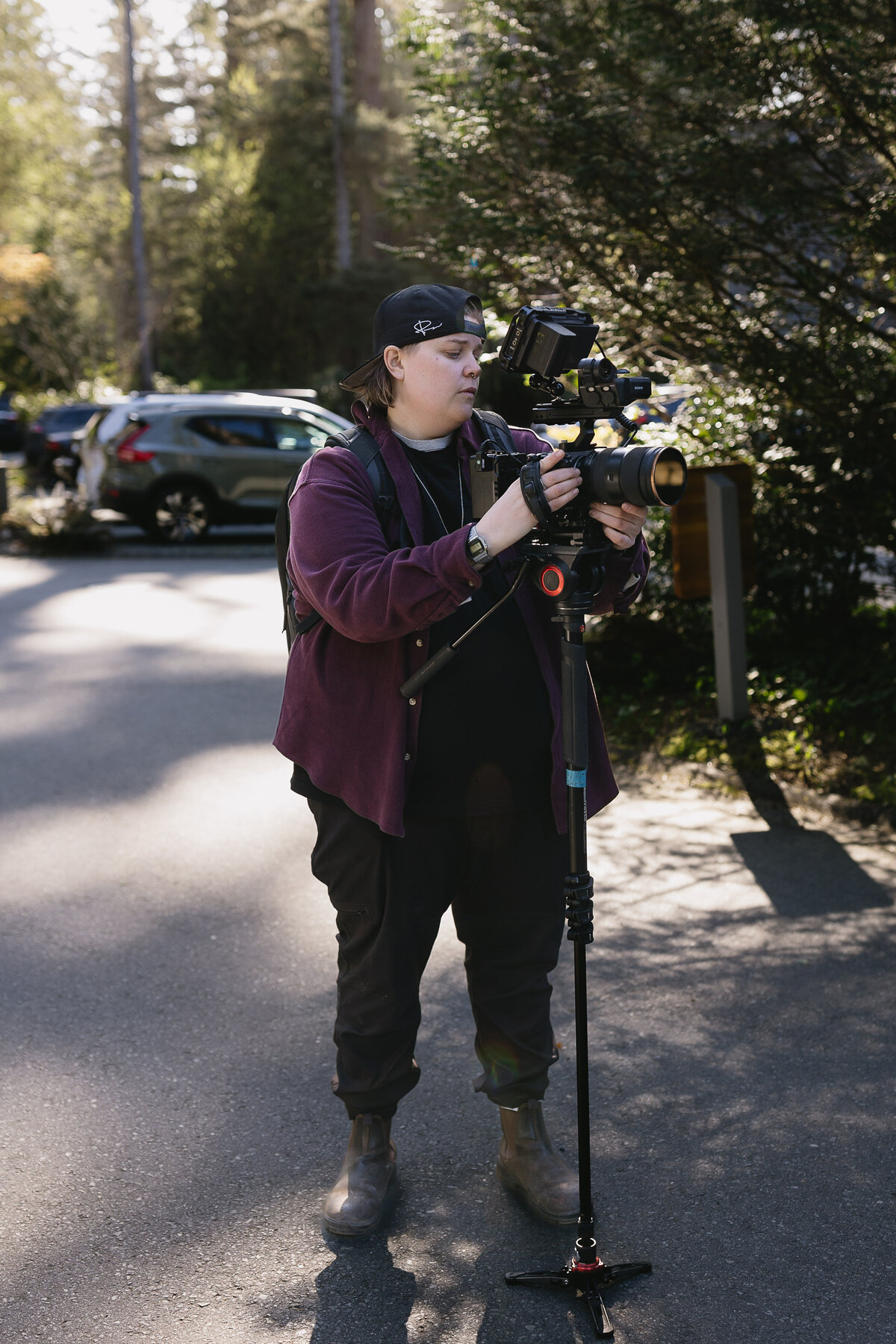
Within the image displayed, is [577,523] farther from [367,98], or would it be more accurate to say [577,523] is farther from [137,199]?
[367,98]

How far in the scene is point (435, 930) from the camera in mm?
2857

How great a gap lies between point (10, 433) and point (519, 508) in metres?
36.6

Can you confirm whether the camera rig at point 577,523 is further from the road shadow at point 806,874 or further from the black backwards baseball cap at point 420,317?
the road shadow at point 806,874

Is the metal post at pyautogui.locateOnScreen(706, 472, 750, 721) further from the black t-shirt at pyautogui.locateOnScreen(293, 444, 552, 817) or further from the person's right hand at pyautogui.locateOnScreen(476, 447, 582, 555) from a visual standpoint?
the person's right hand at pyautogui.locateOnScreen(476, 447, 582, 555)

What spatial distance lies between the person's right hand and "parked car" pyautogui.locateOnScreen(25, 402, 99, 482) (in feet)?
73.5

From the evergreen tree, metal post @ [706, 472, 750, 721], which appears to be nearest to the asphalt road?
metal post @ [706, 472, 750, 721]

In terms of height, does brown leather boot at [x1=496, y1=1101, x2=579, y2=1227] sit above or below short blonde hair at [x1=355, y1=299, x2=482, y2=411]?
below

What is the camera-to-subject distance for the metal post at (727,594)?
6234mm

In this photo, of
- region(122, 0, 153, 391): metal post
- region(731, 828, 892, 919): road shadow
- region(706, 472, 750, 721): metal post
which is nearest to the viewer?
region(731, 828, 892, 919): road shadow

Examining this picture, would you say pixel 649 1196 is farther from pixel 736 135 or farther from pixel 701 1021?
pixel 736 135

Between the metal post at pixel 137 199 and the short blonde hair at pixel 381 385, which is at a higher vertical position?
the metal post at pixel 137 199

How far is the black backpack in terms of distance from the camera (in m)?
2.64

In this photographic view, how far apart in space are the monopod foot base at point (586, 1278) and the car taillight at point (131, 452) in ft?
45.7

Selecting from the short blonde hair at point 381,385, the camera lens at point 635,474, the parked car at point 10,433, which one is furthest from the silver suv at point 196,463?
the parked car at point 10,433
